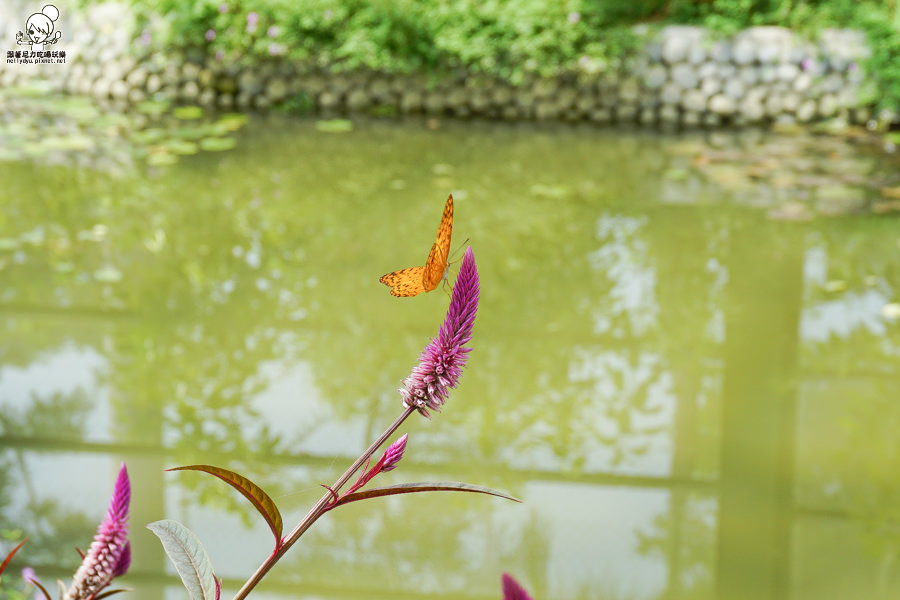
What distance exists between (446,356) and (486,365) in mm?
2582

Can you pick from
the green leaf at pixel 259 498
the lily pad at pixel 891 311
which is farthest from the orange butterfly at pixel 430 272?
the lily pad at pixel 891 311

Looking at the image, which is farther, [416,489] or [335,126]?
[335,126]

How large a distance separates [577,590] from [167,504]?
3.44 ft

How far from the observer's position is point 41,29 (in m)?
5.01

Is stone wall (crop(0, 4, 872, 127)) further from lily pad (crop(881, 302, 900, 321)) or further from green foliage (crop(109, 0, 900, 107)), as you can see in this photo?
lily pad (crop(881, 302, 900, 321))

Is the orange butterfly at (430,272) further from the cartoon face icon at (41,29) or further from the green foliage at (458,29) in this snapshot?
the cartoon face icon at (41,29)

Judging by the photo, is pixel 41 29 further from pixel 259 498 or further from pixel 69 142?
pixel 259 498

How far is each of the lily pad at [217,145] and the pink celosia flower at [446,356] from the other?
4495 millimetres

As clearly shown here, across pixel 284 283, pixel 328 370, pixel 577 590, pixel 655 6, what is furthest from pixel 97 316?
pixel 655 6

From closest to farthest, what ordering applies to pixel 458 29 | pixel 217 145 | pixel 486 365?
1. pixel 486 365
2. pixel 217 145
3. pixel 458 29

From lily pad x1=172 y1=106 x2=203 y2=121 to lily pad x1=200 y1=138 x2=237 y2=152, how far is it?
0.49m

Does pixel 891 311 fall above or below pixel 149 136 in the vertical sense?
below

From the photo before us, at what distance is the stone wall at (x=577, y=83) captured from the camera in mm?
5043

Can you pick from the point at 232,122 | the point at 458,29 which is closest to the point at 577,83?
the point at 458,29
